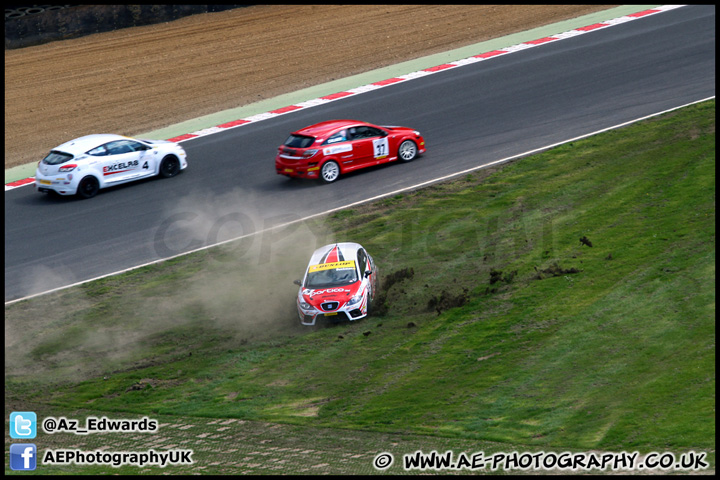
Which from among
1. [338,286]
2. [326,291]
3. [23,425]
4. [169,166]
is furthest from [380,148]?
[23,425]

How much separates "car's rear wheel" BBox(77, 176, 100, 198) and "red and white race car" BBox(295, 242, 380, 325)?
9.38 meters

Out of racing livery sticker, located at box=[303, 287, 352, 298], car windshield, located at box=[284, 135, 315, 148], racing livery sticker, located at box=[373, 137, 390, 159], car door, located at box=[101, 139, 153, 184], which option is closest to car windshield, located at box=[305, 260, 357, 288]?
racing livery sticker, located at box=[303, 287, 352, 298]

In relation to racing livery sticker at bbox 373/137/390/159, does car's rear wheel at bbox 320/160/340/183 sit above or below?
below

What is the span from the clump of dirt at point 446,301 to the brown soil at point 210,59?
15714 millimetres

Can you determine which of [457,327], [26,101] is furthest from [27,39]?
[457,327]

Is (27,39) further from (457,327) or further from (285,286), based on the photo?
(457,327)

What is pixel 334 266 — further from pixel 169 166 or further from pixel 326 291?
pixel 169 166

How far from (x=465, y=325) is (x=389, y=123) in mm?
12790

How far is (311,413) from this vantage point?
14125mm

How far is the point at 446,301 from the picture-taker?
17.6 m

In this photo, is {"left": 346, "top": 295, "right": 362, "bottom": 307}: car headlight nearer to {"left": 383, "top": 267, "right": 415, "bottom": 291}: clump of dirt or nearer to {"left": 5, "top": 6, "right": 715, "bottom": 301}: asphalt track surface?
{"left": 383, "top": 267, "right": 415, "bottom": 291}: clump of dirt

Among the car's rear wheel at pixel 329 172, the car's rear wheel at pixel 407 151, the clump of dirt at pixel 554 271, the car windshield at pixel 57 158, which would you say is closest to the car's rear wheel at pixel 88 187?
the car windshield at pixel 57 158

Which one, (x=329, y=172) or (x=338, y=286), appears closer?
(x=338, y=286)

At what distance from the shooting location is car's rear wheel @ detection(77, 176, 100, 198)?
24.6 metres
